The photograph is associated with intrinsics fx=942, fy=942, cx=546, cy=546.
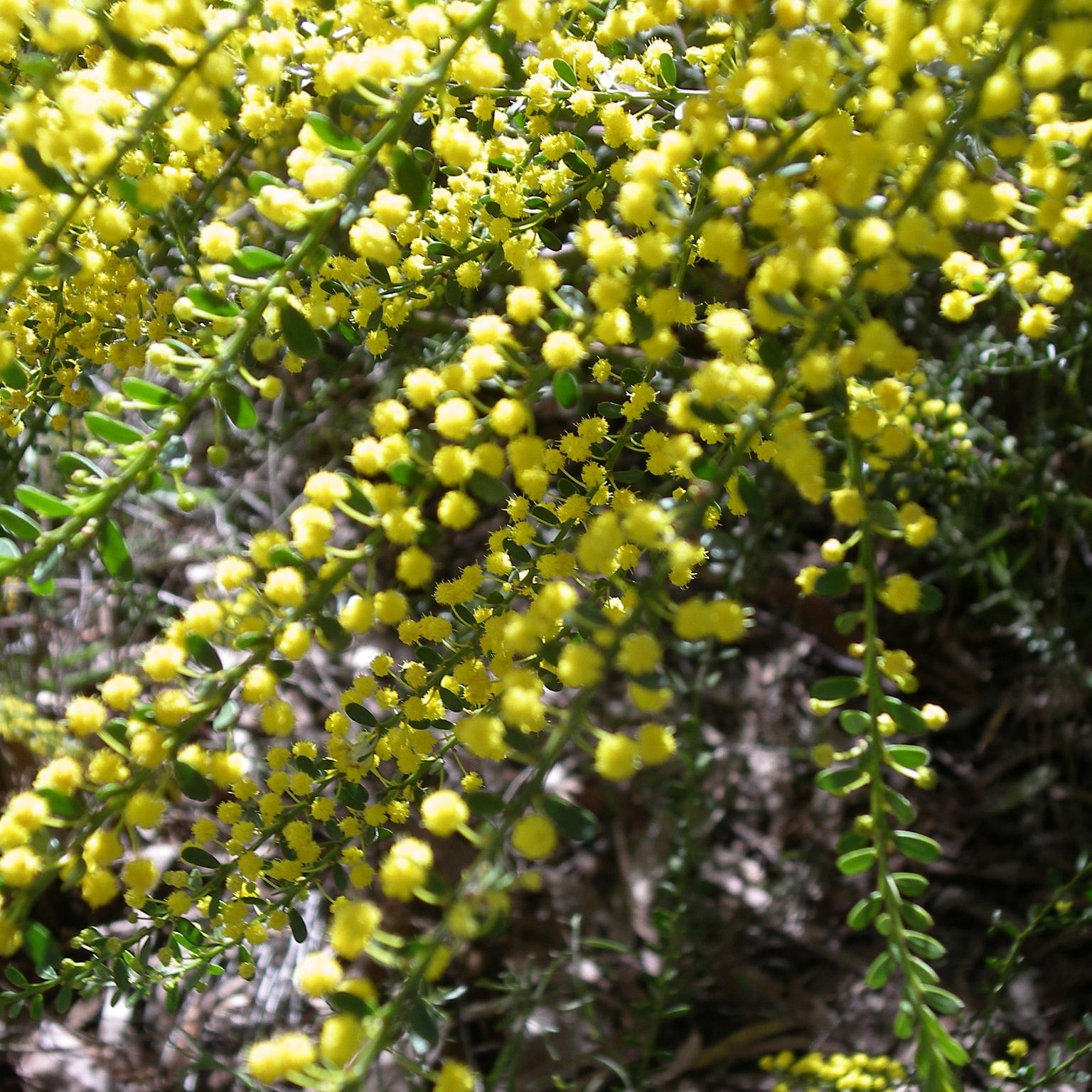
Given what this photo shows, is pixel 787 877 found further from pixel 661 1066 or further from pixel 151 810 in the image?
pixel 151 810

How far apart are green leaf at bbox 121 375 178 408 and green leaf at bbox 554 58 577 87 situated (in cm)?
46

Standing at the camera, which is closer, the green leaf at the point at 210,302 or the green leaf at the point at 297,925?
the green leaf at the point at 210,302

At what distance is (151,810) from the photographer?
70cm

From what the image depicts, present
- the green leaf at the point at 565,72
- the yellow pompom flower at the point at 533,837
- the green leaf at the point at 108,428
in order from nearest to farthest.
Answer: the yellow pompom flower at the point at 533,837 → the green leaf at the point at 108,428 → the green leaf at the point at 565,72

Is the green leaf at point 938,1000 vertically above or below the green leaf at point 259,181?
below

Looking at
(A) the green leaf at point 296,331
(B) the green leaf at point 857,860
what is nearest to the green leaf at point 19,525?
(A) the green leaf at point 296,331

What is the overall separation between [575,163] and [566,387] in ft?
1.07

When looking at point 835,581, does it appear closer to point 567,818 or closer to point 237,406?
point 567,818

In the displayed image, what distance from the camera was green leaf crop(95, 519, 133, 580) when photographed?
736mm

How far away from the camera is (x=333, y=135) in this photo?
709 mm

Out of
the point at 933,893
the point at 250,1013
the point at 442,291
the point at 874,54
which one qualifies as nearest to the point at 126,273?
the point at 442,291

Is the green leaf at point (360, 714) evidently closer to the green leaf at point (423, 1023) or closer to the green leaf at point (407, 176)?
the green leaf at point (423, 1023)

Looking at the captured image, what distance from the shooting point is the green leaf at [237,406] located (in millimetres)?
737

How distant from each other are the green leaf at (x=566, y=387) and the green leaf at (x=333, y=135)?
9.1 inches
